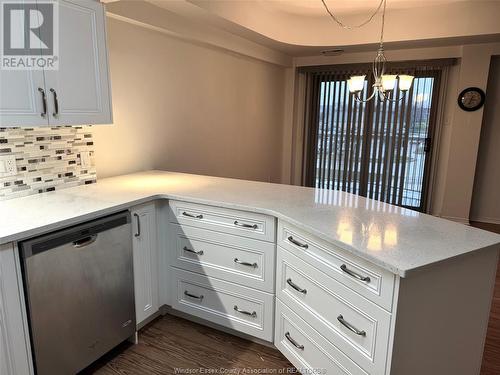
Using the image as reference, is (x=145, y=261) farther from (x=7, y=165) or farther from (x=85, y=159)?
(x=7, y=165)

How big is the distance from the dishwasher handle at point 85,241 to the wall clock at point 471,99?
15.0ft

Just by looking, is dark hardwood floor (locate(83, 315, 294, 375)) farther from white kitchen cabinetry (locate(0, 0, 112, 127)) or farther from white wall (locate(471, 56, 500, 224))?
white wall (locate(471, 56, 500, 224))

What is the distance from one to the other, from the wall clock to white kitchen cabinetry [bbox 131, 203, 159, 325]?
4145 millimetres

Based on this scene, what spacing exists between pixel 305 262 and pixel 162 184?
4.15ft

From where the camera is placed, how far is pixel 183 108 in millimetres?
3488

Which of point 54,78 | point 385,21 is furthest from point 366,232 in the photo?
point 385,21

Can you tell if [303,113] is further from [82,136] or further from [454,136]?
[82,136]

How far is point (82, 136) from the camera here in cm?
254

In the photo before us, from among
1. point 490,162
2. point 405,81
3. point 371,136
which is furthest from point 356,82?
point 490,162

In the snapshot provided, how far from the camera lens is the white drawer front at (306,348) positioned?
165cm

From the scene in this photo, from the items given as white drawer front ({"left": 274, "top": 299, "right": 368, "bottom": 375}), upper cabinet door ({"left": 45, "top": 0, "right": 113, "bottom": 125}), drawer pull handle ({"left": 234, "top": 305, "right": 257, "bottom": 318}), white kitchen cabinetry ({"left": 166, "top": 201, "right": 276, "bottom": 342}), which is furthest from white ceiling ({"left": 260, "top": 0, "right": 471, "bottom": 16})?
white drawer front ({"left": 274, "top": 299, "right": 368, "bottom": 375})

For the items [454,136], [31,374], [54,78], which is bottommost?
[31,374]

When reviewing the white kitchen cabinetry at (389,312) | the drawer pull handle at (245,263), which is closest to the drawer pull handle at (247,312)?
the drawer pull handle at (245,263)

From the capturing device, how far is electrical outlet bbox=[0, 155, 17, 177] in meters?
2.07
